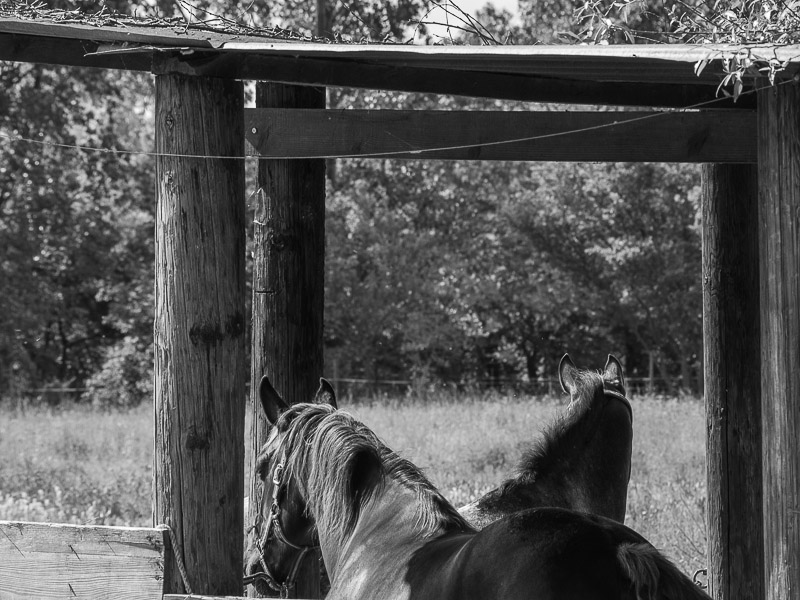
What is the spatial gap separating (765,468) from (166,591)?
2.00 m

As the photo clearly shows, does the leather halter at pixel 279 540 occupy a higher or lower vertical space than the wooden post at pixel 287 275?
lower

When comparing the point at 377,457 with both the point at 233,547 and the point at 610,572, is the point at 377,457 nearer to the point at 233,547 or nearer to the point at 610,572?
the point at 233,547

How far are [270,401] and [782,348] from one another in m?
1.93

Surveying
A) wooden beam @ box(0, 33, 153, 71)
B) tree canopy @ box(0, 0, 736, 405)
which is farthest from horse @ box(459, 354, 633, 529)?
tree canopy @ box(0, 0, 736, 405)

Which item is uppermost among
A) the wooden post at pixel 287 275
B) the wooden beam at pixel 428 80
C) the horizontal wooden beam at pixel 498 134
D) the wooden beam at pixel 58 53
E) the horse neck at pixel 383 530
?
the wooden beam at pixel 58 53

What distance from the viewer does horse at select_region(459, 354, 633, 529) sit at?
4.03 meters

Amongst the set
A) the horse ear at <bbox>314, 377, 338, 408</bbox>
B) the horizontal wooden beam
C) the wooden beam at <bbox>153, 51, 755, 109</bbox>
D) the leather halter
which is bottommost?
the leather halter

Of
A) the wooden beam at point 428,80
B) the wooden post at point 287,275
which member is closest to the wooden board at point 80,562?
the wooden post at point 287,275

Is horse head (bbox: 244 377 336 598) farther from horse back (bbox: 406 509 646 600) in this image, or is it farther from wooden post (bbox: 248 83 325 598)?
horse back (bbox: 406 509 646 600)

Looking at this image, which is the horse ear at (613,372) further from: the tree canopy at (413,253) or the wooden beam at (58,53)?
the tree canopy at (413,253)

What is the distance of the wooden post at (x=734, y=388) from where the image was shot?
4.82 meters

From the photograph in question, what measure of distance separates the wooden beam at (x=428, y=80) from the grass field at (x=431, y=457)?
104 inches

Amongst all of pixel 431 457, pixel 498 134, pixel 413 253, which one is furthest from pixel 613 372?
pixel 413 253

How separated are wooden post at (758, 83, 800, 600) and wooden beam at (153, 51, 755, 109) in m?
0.34
